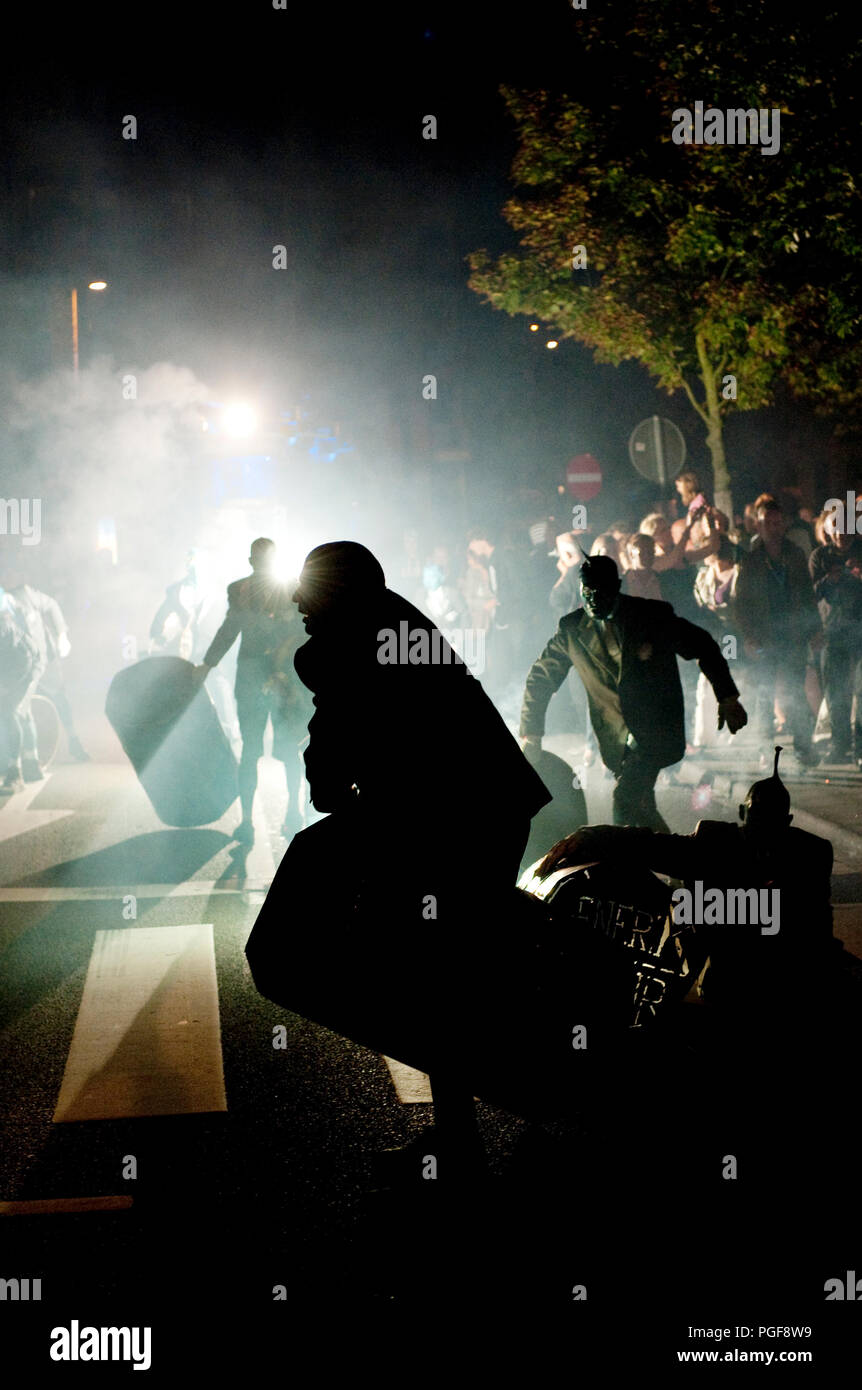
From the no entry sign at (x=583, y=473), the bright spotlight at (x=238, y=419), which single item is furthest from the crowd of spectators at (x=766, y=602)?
the bright spotlight at (x=238, y=419)

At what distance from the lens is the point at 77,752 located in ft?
43.0

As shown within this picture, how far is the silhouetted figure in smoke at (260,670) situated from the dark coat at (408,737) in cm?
528

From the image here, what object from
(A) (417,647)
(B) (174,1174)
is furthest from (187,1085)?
(A) (417,647)

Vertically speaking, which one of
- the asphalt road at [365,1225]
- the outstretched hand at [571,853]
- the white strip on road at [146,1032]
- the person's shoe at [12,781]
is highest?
the person's shoe at [12,781]

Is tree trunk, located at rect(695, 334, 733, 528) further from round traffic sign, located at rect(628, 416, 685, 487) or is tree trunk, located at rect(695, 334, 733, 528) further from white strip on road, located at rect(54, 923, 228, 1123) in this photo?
white strip on road, located at rect(54, 923, 228, 1123)

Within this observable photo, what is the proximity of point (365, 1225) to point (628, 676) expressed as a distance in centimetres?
348

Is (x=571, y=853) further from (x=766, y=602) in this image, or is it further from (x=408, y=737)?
(x=766, y=602)

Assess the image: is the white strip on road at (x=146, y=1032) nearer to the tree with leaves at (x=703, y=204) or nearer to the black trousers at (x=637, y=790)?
the black trousers at (x=637, y=790)

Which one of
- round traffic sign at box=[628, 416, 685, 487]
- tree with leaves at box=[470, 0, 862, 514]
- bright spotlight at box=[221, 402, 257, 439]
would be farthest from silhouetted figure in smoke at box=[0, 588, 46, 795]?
bright spotlight at box=[221, 402, 257, 439]

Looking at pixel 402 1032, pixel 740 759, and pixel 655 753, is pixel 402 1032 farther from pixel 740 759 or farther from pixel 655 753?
pixel 740 759

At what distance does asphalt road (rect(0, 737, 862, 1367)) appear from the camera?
2840 millimetres

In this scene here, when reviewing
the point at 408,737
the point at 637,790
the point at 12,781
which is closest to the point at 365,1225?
the point at 408,737

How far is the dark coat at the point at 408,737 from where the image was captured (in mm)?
3098

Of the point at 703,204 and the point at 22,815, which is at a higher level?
the point at 703,204
